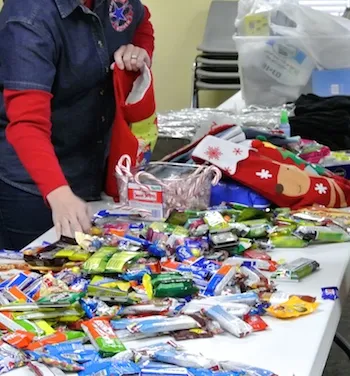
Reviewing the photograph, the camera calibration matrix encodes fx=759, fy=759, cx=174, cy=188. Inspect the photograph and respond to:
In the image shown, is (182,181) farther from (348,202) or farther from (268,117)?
(268,117)

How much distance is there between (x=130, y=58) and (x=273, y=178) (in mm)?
366

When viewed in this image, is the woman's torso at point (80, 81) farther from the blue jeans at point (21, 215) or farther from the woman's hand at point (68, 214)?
the woman's hand at point (68, 214)

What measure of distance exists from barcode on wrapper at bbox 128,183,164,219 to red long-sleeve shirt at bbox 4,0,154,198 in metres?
0.15

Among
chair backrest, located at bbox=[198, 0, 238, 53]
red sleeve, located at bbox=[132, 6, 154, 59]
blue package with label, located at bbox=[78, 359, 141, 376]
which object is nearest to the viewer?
blue package with label, located at bbox=[78, 359, 141, 376]

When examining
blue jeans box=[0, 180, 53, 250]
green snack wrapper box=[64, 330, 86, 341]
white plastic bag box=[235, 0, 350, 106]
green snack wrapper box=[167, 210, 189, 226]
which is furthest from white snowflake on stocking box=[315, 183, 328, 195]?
white plastic bag box=[235, 0, 350, 106]

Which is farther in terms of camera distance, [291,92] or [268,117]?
[291,92]

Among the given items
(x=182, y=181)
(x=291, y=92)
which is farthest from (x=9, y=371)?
(x=291, y=92)

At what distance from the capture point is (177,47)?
11.4 feet

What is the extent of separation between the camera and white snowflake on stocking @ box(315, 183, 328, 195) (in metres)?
1.38

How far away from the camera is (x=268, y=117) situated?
6.61ft

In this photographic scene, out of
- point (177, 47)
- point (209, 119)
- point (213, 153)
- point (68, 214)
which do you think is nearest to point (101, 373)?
point (68, 214)

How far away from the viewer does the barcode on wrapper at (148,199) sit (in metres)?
1.33

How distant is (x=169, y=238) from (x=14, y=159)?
1.54 feet

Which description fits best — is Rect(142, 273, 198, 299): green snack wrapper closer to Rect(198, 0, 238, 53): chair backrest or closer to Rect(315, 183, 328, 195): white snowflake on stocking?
Rect(315, 183, 328, 195): white snowflake on stocking
